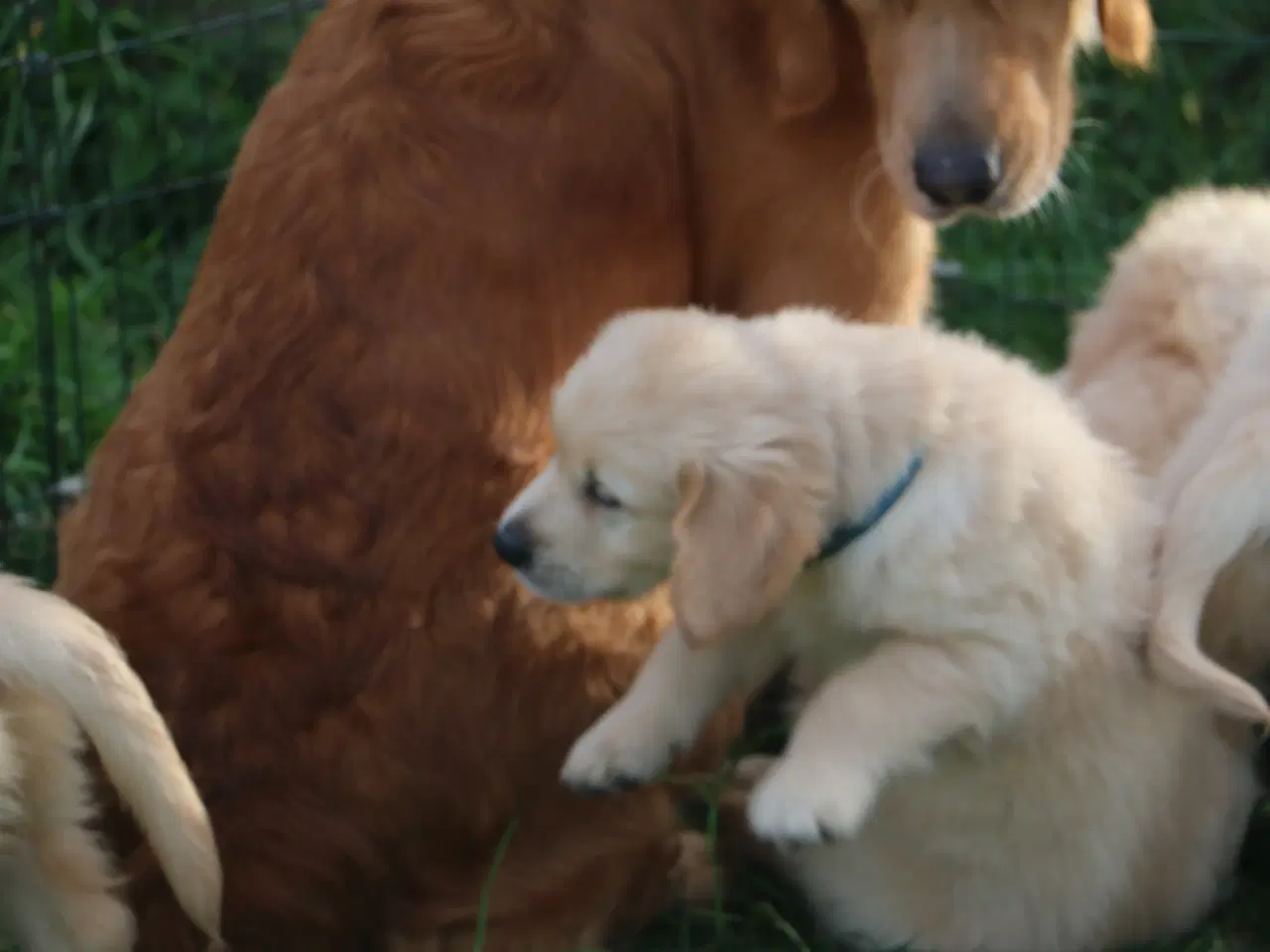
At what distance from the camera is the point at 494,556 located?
244 cm

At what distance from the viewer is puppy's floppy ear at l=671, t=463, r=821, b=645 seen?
209 cm

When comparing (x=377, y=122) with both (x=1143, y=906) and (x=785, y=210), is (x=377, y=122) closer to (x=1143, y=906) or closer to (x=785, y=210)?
(x=785, y=210)

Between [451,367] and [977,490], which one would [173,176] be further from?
[977,490]

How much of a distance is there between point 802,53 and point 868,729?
1004 mm

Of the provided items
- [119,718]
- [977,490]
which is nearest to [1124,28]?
[977,490]

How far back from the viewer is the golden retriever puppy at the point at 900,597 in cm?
216

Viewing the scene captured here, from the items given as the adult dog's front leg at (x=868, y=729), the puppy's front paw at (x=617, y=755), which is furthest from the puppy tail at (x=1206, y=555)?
the puppy's front paw at (x=617, y=755)

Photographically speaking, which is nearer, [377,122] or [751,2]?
[377,122]

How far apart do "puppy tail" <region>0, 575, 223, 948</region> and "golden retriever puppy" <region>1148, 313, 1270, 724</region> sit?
1182 mm

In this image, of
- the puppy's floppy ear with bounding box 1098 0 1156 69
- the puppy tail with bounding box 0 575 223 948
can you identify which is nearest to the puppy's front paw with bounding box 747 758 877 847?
the puppy tail with bounding box 0 575 223 948

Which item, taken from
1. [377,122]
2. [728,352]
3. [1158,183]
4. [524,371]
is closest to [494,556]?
[524,371]

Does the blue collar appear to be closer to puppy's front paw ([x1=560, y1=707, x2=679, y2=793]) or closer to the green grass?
puppy's front paw ([x1=560, y1=707, x2=679, y2=793])

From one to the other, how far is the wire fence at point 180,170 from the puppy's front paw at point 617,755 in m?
1.79

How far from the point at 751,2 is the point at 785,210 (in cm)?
30
